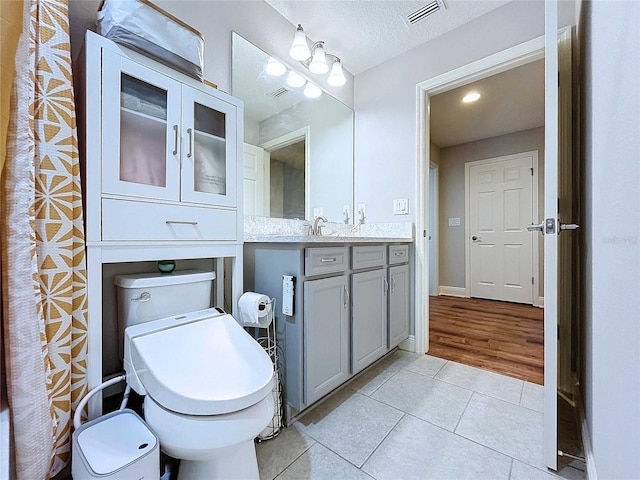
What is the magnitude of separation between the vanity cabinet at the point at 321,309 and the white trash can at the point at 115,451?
1.94 feet

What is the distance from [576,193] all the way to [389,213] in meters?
1.13

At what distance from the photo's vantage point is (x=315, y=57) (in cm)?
197

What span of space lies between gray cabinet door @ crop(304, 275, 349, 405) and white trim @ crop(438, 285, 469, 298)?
3.46m

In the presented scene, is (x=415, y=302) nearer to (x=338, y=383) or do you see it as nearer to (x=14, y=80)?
(x=338, y=383)

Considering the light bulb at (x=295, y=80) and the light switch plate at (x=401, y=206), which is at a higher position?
the light bulb at (x=295, y=80)

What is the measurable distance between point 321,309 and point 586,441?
115cm

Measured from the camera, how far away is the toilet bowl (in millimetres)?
750

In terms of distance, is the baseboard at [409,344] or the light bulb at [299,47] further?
the baseboard at [409,344]

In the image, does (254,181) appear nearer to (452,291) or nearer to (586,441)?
(586,441)

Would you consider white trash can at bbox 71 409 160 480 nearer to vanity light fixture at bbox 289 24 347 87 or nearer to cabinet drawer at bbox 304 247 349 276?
cabinet drawer at bbox 304 247 349 276

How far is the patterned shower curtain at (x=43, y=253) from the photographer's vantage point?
2.34 feet

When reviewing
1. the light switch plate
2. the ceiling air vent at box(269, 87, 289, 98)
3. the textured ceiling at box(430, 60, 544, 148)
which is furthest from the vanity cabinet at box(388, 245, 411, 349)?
the textured ceiling at box(430, 60, 544, 148)
